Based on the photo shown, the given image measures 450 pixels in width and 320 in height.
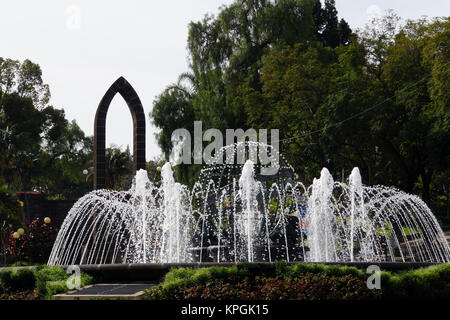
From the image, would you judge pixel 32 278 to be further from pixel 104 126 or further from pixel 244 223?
pixel 104 126

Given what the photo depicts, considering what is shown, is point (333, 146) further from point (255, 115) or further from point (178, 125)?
point (178, 125)

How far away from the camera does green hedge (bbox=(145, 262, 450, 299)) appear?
8.18 meters

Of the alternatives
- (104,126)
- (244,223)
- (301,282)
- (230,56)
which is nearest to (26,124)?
(230,56)

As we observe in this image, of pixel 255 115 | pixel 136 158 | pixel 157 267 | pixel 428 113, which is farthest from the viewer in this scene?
pixel 255 115

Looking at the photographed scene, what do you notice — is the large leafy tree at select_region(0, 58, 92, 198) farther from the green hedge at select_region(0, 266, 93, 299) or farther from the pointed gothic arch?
the green hedge at select_region(0, 266, 93, 299)

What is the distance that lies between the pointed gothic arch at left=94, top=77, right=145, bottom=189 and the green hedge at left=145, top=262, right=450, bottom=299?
32.5 feet

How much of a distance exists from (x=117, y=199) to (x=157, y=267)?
25.7 ft

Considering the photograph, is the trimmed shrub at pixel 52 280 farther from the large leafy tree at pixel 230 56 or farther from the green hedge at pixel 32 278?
the large leafy tree at pixel 230 56

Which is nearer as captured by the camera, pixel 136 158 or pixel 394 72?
pixel 136 158

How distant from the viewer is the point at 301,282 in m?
8.38

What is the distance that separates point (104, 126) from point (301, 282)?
11.8m

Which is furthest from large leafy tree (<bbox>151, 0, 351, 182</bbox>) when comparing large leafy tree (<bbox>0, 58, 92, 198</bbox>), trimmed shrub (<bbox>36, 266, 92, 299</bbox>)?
trimmed shrub (<bbox>36, 266, 92, 299</bbox>)

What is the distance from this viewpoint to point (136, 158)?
734 inches
